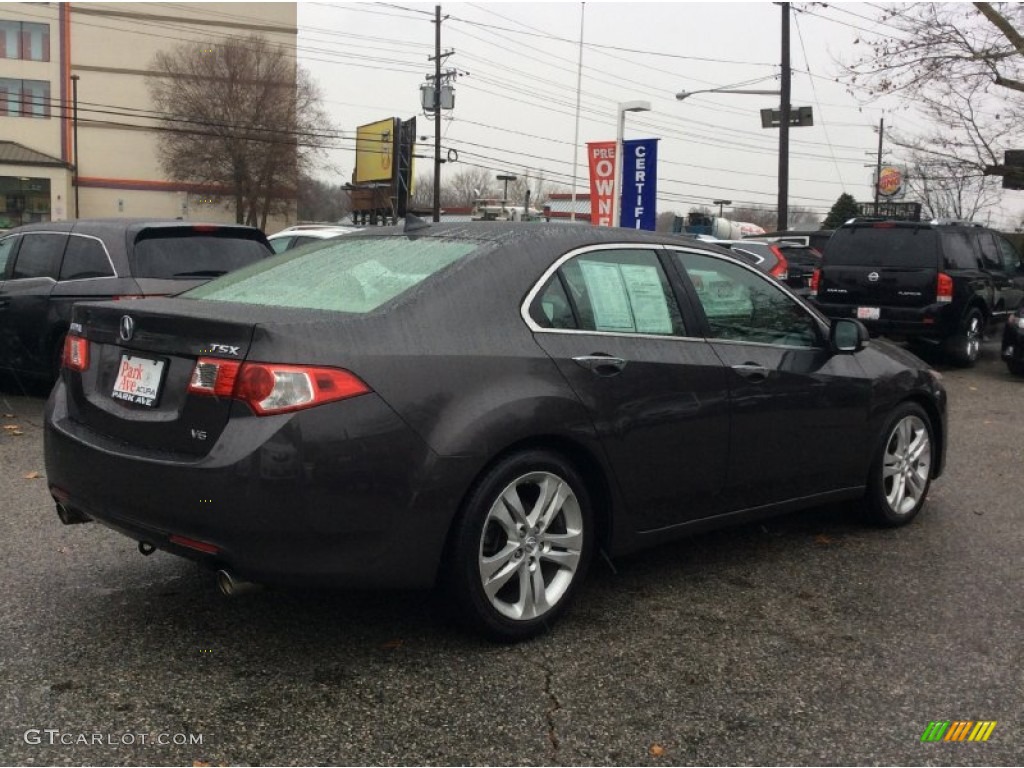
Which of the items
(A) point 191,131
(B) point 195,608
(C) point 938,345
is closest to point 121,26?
(A) point 191,131

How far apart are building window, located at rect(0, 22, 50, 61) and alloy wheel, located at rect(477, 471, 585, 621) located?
6652cm

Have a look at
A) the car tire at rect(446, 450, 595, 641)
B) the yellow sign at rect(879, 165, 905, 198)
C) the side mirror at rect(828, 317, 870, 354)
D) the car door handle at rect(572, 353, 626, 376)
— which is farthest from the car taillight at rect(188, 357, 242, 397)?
the yellow sign at rect(879, 165, 905, 198)

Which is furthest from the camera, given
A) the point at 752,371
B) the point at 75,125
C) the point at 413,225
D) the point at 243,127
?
the point at 75,125

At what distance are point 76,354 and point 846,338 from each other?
11.2 ft

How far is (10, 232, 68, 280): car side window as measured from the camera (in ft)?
26.9

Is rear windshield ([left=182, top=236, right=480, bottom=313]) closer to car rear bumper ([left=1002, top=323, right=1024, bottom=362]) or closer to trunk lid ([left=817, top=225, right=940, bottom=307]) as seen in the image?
trunk lid ([left=817, top=225, right=940, bottom=307])

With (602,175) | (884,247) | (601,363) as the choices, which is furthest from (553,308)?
(602,175)

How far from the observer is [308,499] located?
10.0ft

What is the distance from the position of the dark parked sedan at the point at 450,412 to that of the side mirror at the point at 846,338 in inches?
5.7

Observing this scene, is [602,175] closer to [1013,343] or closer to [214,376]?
[1013,343]

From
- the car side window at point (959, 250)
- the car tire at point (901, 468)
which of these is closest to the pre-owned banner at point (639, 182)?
the car side window at point (959, 250)

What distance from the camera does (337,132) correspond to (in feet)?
186

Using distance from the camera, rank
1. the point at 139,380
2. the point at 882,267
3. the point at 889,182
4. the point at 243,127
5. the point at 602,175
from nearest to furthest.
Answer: the point at 139,380, the point at 882,267, the point at 602,175, the point at 243,127, the point at 889,182

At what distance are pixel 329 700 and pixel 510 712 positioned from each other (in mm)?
573
